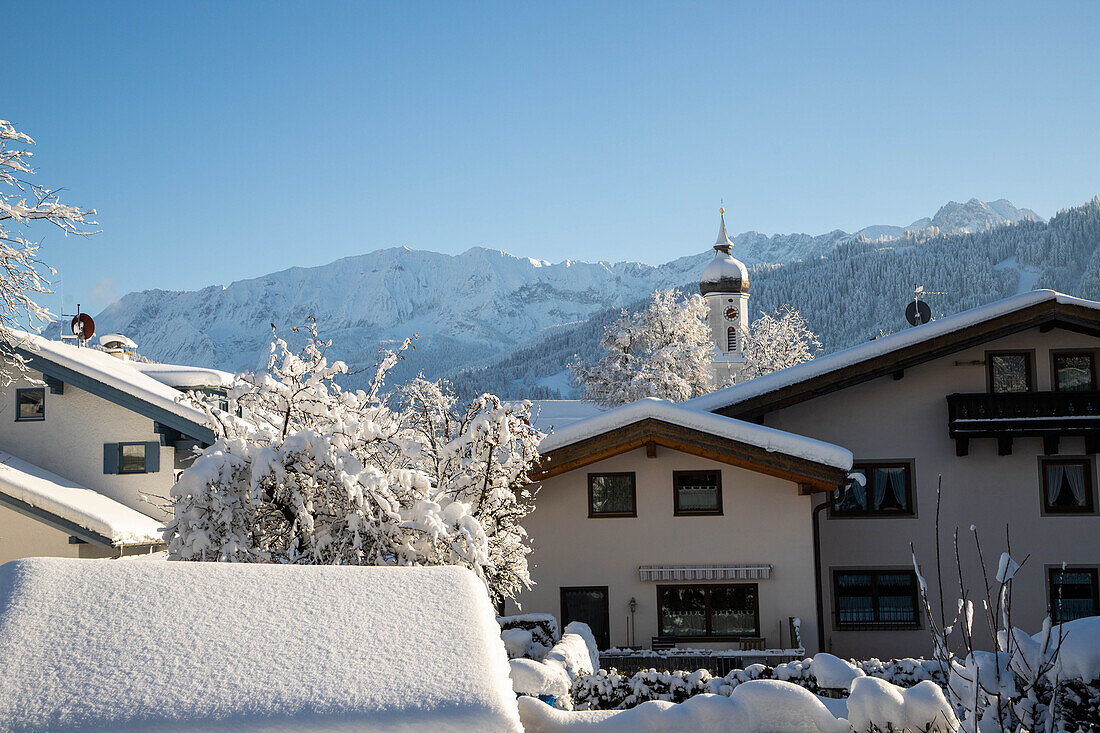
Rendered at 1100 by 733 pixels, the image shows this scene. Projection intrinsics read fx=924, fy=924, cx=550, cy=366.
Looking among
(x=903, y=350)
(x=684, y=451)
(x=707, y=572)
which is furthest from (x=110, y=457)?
(x=903, y=350)

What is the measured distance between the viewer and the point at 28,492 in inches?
685

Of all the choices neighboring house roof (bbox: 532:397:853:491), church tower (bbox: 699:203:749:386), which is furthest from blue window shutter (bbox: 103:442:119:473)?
church tower (bbox: 699:203:749:386)

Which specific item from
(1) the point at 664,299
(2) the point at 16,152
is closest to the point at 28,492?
(2) the point at 16,152

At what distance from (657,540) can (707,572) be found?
3.82 feet

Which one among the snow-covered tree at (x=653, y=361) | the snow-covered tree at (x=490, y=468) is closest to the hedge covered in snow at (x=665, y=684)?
the snow-covered tree at (x=490, y=468)

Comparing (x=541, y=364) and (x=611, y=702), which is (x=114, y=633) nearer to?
(x=611, y=702)

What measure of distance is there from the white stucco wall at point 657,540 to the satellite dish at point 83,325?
16066 millimetres

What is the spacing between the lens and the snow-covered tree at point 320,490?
1180 cm

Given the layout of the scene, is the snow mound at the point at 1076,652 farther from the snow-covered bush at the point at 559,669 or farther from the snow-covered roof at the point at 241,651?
the snow-covered roof at the point at 241,651

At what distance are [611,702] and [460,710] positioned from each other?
687 centimetres

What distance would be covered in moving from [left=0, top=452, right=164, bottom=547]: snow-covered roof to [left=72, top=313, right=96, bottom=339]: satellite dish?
813 centimetres

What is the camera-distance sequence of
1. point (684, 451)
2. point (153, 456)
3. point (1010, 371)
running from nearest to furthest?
point (684, 451), point (1010, 371), point (153, 456)

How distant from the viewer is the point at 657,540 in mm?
18719

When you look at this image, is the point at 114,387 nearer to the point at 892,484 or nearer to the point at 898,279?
the point at 892,484
